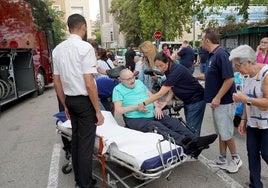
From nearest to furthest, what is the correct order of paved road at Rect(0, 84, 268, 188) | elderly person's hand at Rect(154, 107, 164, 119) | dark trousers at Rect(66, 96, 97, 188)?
dark trousers at Rect(66, 96, 97, 188) < paved road at Rect(0, 84, 268, 188) < elderly person's hand at Rect(154, 107, 164, 119)

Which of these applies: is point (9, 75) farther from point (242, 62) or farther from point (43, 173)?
point (242, 62)

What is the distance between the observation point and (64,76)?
314cm

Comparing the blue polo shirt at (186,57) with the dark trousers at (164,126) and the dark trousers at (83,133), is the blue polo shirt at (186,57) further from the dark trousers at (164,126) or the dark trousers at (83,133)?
→ the dark trousers at (83,133)

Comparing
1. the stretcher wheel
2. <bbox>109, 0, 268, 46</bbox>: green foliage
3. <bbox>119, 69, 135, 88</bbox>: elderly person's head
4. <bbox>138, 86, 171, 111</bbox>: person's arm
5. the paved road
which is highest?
<bbox>109, 0, 268, 46</bbox>: green foliage

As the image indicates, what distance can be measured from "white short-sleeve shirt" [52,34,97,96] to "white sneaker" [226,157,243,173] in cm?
210

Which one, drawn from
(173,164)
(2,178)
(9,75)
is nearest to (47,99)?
(9,75)

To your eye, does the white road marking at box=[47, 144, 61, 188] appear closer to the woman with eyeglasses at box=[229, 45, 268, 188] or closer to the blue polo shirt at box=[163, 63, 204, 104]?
the blue polo shirt at box=[163, 63, 204, 104]

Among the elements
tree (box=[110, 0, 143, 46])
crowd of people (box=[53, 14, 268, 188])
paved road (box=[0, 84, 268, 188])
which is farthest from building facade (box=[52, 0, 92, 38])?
crowd of people (box=[53, 14, 268, 188])

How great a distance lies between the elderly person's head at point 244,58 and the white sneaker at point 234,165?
57.4 inches

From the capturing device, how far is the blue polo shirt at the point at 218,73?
3531 millimetres

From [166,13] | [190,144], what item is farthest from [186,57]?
[166,13]

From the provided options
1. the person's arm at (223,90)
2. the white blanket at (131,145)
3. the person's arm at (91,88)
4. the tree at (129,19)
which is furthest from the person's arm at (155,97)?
the tree at (129,19)

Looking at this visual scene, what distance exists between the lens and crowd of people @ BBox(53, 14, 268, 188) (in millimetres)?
2941

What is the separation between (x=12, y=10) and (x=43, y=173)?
6.62 meters
